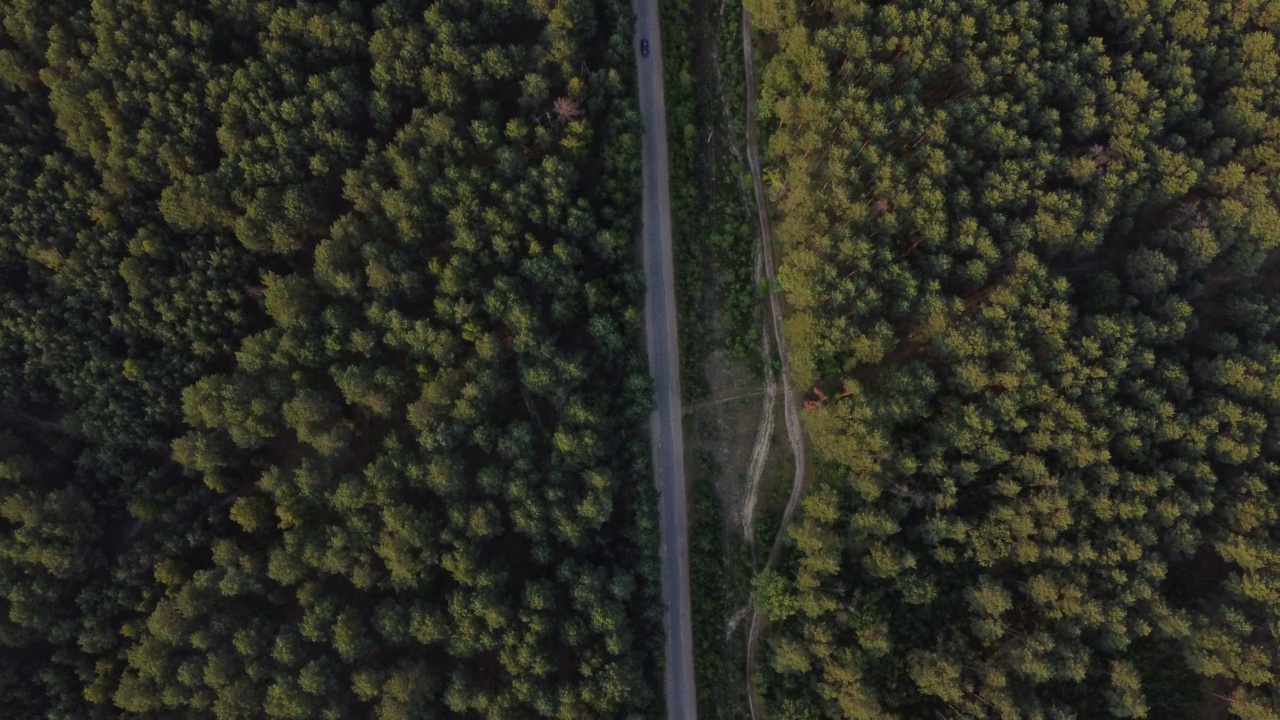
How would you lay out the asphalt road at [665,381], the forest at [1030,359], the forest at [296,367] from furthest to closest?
the asphalt road at [665,381] < the forest at [1030,359] < the forest at [296,367]

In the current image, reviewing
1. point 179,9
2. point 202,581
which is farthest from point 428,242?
point 202,581

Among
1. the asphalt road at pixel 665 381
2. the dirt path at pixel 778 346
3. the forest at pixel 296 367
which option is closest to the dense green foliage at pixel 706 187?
the asphalt road at pixel 665 381

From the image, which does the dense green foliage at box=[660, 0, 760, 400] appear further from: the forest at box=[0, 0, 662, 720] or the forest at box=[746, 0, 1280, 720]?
the forest at box=[0, 0, 662, 720]

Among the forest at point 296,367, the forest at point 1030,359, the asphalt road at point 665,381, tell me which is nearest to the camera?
the forest at point 296,367

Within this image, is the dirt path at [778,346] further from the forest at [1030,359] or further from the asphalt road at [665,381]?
the asphalt road at [665,381]

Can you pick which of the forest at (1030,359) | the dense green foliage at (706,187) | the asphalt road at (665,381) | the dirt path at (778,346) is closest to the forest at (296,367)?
the asphalt road at (665,381)

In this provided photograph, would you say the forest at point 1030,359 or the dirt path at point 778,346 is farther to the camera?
the dirt path at point 778,346
